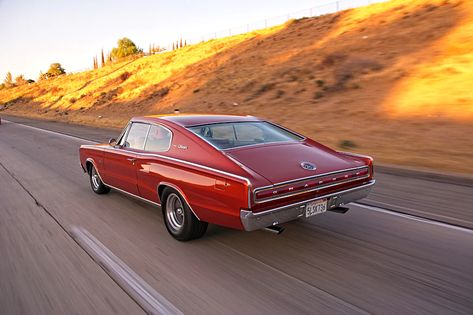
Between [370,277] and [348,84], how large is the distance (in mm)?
17777

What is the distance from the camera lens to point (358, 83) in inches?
782

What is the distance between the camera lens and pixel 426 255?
13.5 ft

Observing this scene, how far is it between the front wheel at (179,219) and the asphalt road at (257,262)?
0.14 m

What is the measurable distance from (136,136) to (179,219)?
1.60m

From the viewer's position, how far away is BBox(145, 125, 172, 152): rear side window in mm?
5080

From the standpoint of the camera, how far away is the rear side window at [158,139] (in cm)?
508

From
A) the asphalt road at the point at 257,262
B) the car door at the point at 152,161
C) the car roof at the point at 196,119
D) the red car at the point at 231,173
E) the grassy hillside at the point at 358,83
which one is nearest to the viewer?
the asphalt road at the point at 257,262

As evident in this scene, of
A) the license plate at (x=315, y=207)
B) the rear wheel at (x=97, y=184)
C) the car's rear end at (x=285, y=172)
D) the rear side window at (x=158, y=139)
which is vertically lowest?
the rear wheel at (x=97, y=184)

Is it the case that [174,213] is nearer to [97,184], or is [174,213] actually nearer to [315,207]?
[315,207]

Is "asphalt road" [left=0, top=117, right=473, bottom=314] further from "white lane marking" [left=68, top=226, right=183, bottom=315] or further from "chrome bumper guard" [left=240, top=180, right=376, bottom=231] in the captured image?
"chrome bumper guard" [left=240, top=180, right=376, bottom=231]

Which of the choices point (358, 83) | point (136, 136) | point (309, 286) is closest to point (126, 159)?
point (136, 136)

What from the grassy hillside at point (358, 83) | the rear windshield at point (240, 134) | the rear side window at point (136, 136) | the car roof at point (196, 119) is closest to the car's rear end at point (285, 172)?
the rear windshield at point (240, 134)

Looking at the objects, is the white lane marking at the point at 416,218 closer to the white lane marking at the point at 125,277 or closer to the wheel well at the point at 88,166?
the white lane marking at the point at 125,277

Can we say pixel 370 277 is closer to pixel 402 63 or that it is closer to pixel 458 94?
pixel 458 94
